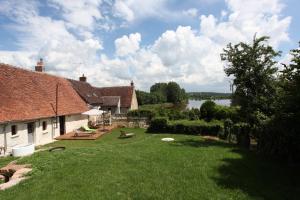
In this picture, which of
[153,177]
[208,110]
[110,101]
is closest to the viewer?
[153,177]

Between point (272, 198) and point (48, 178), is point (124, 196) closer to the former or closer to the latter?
point (48, 178)

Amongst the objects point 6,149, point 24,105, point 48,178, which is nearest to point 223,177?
point 48,178

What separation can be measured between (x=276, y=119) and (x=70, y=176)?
1067 centimetres

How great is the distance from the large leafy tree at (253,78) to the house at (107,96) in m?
22.7

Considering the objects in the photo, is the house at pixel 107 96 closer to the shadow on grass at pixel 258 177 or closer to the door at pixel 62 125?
the door at pixel 62 125

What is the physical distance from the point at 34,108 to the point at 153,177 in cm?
1602

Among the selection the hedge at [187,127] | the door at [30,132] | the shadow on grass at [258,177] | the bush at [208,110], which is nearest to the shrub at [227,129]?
the hedge at [187,127]

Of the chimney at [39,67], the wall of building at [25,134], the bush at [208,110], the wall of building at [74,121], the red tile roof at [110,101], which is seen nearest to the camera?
the wall of building at [25,134]

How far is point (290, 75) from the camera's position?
13.7 meters

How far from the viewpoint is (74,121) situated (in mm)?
31344

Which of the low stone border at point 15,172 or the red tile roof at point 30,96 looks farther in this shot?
the red tile roof at point 30,96

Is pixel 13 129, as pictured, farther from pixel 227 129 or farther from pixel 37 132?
pixel 227 129

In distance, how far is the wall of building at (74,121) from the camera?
2950 centimetres

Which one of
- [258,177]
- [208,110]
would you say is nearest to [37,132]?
[258,177]
